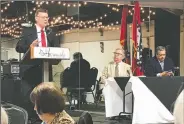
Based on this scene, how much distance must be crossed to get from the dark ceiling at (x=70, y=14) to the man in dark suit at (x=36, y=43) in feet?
5.80

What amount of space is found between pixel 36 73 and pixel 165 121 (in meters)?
1.54

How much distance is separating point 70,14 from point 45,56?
4.11 meters

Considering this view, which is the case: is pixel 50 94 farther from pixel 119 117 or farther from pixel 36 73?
pixel 119 117

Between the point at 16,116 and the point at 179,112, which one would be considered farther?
the point at 16,116

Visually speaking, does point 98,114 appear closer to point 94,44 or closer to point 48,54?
point 94,44

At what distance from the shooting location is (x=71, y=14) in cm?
666

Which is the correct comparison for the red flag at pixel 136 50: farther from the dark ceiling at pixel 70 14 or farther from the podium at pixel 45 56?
the podium at pixel 45 56

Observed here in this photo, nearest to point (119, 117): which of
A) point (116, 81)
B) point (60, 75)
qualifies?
point (116, 81)

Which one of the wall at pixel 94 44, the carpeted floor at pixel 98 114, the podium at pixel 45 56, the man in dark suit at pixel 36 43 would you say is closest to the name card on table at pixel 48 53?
the podium at pixel 45 56

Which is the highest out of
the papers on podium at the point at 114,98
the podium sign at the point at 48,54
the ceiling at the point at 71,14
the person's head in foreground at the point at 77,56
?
the ceiling at the point at 71,14

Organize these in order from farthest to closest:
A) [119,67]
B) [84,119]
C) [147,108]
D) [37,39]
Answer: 1. [119,67]
2. [147,108]
3. [37,39]
4. [84,119]

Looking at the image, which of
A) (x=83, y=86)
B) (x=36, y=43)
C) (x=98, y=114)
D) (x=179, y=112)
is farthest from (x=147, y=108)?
(x=179, y=112)

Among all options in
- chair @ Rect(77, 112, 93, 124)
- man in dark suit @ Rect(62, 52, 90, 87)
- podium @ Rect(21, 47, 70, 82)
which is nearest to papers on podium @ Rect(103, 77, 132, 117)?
man in dark suit @ Rect(62, 52, 90, 87)

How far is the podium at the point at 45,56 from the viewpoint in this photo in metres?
2.60
